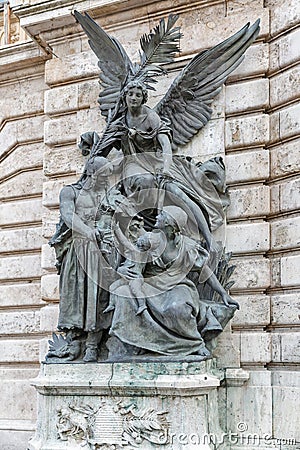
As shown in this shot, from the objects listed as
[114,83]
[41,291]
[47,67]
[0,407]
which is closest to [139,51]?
[114,83]

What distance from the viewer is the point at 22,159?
1020 cm

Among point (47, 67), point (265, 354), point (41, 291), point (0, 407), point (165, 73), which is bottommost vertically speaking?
point (0, 407)

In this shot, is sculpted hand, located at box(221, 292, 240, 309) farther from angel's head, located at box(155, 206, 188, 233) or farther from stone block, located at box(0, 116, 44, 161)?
stone block, located at box(0, 116, 44, 161)

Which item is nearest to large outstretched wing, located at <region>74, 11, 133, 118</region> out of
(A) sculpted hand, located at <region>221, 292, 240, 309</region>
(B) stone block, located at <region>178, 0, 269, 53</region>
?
(B) stone block, located at <region>178, 0, 269, 53</region>

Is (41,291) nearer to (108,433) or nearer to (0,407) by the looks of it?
(0,407)

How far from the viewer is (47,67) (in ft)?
31.7

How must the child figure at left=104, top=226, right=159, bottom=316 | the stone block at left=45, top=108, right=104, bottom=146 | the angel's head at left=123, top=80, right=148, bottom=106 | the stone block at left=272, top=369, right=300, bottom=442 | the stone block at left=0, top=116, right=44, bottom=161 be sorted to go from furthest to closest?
the stone block at left=0, top=116, right=44, bottom=161, the stone block at left=45, top=108, right=104, bottom=146, the angel's head at left=123, top=80, right=148, bottom=106, the stone block at left=272, top=369, right=300, bottom=442, the child figure at left=104, top=226, right=159, bottom=316

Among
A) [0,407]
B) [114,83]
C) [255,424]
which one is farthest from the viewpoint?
[0,407]

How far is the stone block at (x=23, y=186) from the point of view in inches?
392

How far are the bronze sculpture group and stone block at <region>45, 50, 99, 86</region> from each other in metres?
0.63

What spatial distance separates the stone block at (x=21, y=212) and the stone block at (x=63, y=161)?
65cm

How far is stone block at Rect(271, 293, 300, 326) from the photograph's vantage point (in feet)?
24.8

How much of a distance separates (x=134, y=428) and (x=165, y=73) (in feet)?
12.7

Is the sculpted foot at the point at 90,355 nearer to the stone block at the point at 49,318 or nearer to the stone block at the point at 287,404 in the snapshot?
the stone block at the point at 49,318
